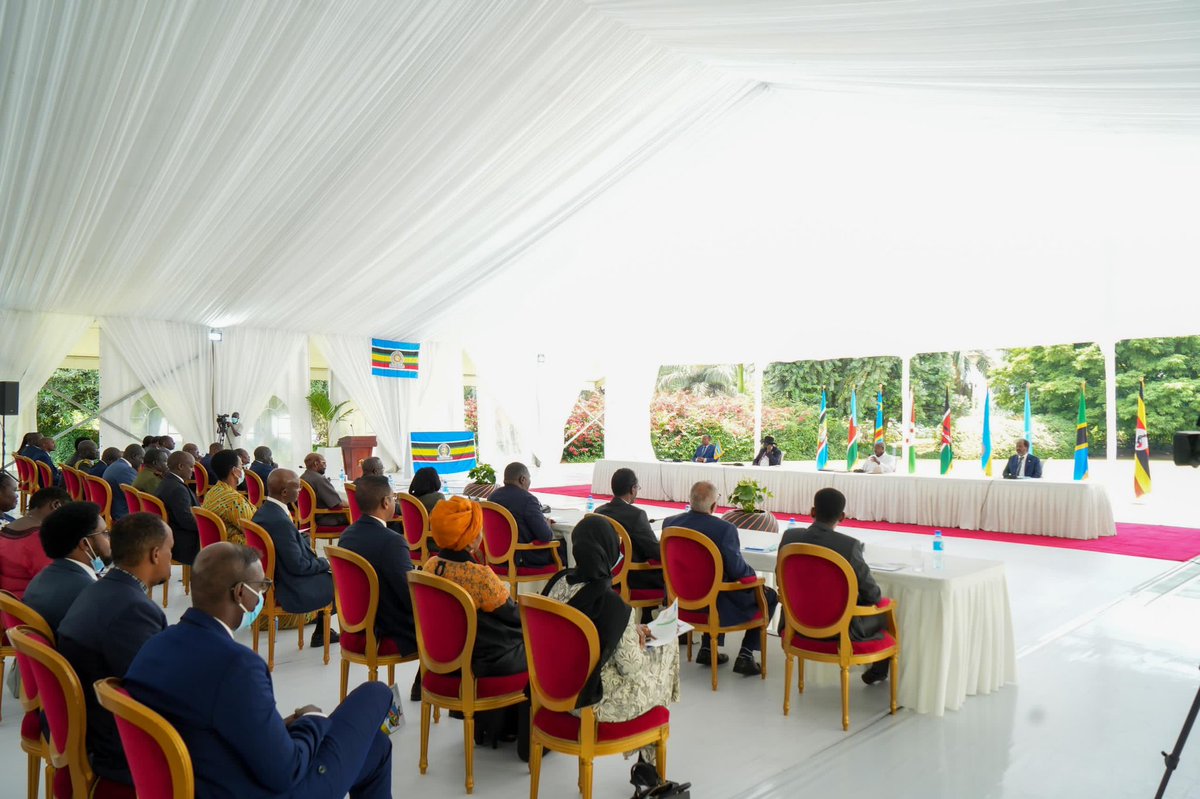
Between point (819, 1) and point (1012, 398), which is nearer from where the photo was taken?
point (819, 1)

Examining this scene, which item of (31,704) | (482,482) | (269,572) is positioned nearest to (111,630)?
(31,704)

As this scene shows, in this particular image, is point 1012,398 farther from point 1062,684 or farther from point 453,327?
point 1062,684

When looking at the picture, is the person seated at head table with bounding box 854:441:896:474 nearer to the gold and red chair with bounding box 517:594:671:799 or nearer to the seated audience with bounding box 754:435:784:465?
the seated audience with bounding box 754:435:784:465

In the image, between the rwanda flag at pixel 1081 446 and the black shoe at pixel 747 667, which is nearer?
the black shoe at pixel 747 667

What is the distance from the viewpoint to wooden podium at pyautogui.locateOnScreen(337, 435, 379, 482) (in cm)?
1396

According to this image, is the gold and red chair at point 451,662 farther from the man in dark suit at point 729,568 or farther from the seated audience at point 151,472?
the seated audience at point 151,472

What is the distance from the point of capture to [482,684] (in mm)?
3170

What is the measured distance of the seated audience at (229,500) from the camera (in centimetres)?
507

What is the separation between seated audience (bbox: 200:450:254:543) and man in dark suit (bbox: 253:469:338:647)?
416 mm

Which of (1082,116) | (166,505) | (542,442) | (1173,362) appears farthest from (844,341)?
(166,505)

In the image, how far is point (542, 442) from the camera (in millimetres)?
16359

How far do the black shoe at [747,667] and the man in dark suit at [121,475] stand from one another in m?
5.26

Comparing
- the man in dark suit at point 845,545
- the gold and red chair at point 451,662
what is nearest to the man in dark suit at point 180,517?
the gold and red chair at point 451,662

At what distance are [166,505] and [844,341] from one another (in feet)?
34.4
